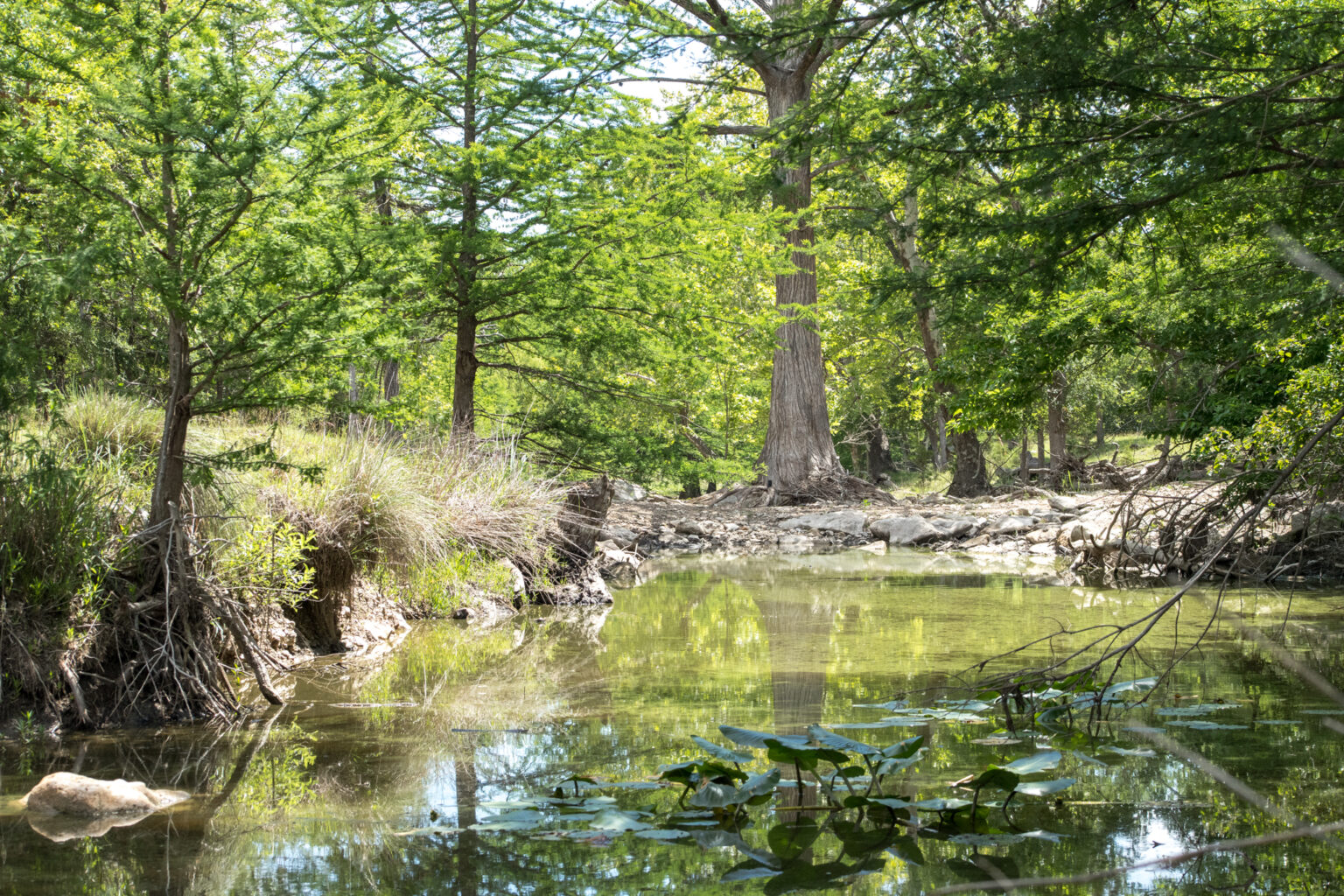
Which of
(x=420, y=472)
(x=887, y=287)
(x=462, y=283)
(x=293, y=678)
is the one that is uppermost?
(x=462, y=283)

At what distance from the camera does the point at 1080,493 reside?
17.9 meters

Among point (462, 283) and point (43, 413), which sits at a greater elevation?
point (462, 283)

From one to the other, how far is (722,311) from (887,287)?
22.6 feet

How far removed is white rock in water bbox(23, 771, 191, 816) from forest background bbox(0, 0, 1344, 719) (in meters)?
1.40

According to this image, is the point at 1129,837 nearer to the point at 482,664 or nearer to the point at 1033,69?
the point at 1033,69

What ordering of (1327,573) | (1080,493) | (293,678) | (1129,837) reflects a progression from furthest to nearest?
(1080,493) → (1327,573) → (293,678) → (1129,837)

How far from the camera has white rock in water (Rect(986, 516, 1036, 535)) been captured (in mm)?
15367

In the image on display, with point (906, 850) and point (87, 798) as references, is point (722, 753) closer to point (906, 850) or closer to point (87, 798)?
point (906, 850)

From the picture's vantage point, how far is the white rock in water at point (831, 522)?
54.2 feet

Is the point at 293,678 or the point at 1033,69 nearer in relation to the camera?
the point at 1033,69

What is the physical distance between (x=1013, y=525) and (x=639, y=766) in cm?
1233

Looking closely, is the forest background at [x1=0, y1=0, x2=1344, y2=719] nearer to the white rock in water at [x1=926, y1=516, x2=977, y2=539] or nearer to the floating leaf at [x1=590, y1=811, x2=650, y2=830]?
the floating leaf at [x1=590, y1=811, x2=650, y2=830]

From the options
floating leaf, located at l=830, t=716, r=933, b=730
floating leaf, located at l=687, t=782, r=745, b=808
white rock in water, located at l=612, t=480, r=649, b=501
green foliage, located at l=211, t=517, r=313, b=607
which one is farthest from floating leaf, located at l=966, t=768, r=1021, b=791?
white rock in water, located at l=612, t=480, r=649, b=501

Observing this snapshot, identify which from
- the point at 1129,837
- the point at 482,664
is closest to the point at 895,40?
the point at 1129,837
